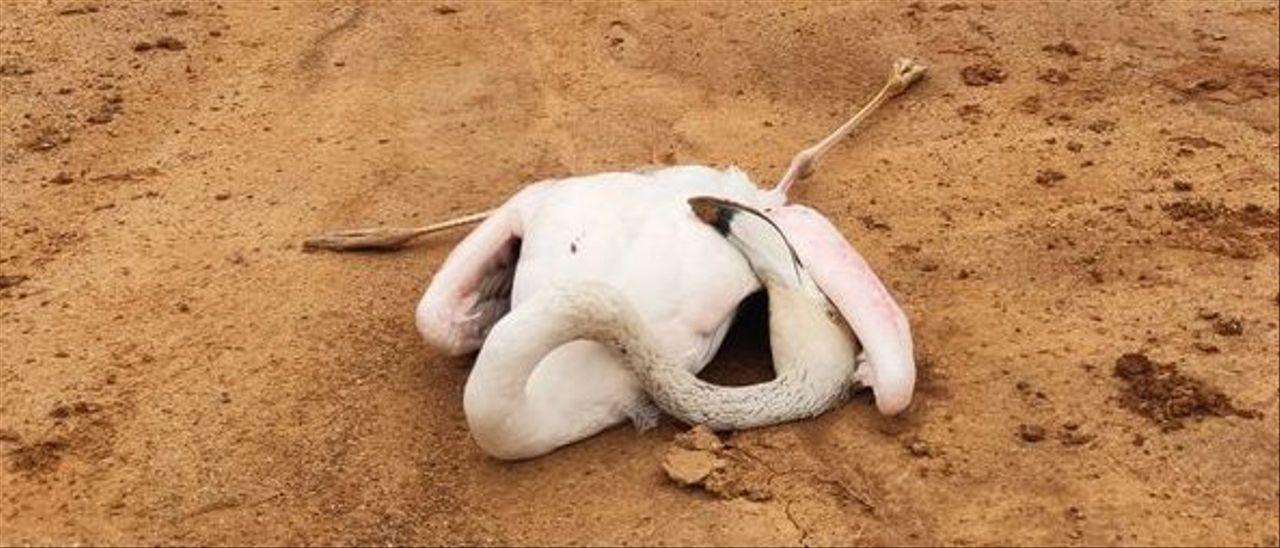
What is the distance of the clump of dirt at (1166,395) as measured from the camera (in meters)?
4.63

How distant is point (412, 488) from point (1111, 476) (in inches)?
69.6

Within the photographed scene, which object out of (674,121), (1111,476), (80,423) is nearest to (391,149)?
(674,121)

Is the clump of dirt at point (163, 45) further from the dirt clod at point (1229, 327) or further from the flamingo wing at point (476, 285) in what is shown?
the dirt clod at point (1229, 327)

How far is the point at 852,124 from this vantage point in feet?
21.1

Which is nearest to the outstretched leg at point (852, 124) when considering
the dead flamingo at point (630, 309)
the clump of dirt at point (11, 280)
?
the dead flamingo at point (630, 309)

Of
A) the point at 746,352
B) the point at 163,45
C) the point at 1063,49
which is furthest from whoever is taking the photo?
the point at 163,45

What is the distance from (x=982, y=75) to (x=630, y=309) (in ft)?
A: 8.87

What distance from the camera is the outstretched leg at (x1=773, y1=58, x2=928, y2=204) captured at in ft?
19.8

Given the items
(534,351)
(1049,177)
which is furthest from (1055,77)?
(534,351)

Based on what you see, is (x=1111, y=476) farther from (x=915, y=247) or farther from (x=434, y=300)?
(x=434, y=300)

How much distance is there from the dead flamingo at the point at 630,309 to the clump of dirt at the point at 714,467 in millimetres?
70

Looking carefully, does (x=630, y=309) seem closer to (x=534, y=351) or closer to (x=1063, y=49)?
(x=534, y=351)

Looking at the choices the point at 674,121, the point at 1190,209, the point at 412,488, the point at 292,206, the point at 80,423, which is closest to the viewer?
the point at 412,488

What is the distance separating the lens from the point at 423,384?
17.1 ft
